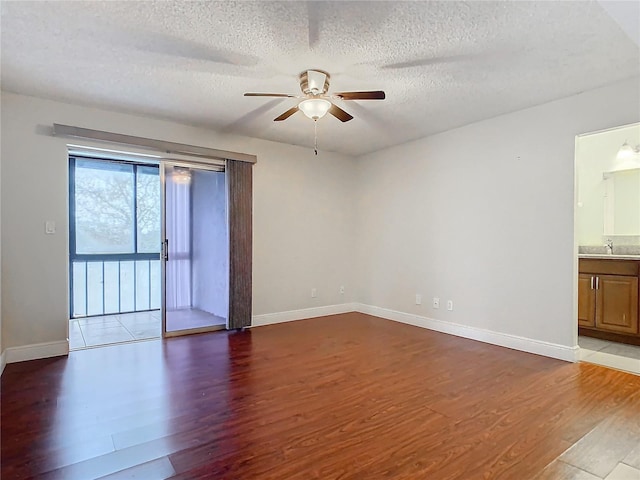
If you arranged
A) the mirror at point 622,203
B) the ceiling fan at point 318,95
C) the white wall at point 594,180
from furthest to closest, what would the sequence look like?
the white wall at point 594,180
the mirror at point 622,203
the ceiling fan at point 318,95

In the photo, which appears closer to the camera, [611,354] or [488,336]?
[611,354]

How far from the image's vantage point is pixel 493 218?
405 centimetres

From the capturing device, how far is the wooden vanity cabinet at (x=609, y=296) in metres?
3.87

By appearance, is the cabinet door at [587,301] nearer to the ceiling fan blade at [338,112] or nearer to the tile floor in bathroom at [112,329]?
the ceiling fan blade at [338,112]

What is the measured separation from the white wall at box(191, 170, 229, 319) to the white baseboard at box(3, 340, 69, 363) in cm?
147

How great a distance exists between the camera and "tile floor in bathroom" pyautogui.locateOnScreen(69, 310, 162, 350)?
4199 millimetres

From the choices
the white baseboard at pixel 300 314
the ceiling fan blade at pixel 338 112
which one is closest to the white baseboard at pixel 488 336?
the white baseboard at pixel 300 314

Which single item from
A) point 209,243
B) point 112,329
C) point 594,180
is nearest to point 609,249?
point 594,180

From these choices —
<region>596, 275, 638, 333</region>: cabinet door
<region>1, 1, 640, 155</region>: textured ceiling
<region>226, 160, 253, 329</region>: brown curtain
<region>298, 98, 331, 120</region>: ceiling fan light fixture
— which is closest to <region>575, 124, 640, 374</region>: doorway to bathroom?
<region>596, 275, 638, 333</region>: cabinet door

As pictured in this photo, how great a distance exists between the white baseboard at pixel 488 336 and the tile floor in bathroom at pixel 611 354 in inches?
8.5

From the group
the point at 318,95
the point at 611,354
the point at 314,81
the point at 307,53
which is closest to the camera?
the point at 307,53

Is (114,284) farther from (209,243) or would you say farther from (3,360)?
(3,360)

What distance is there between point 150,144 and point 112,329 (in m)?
2.49

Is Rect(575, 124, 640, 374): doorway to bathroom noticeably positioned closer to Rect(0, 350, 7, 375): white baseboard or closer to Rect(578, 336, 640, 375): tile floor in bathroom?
Rect(578, 336, 640, 375): tile floor in bathroom
